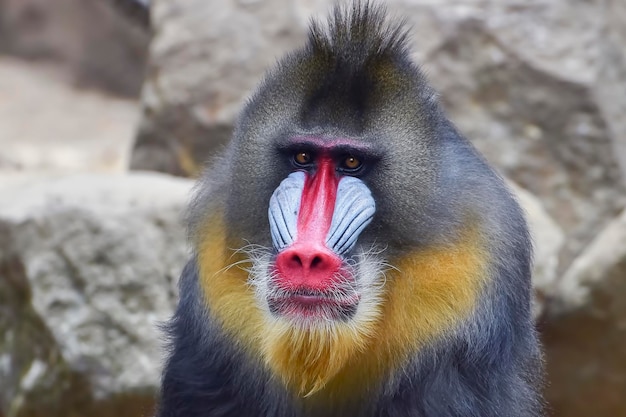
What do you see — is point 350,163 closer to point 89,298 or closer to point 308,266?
point 308,266

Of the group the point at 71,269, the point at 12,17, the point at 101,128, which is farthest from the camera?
the point at 12,17

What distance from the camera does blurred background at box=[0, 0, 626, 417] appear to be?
5.25 meters

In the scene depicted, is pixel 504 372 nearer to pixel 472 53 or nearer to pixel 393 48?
pixel 393 48

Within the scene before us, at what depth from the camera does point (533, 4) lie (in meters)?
7.13

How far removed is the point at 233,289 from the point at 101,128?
8056 millimetres

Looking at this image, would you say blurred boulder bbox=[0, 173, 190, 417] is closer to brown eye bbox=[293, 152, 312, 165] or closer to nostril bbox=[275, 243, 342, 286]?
brown eye bbox=[293, 152, 312, 165]

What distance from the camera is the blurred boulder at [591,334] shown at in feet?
18.4

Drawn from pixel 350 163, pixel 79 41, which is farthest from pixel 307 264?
pixel 79 41

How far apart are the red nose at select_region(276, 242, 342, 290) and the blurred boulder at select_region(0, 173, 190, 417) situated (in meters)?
2.28

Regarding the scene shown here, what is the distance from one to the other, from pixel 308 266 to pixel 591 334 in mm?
3175

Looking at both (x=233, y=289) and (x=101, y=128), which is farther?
(x=101, y=128)

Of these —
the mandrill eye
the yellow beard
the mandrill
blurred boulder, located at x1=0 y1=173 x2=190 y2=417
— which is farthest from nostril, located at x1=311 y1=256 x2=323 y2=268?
blurred boulder, located at x1=0 y1=173 x2=190 y2=417

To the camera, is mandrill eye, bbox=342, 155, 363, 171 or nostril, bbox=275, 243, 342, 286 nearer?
nostril, bbox=275, 243, 342, 286

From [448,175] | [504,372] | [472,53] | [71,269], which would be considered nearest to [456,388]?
[504,372]
